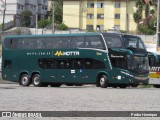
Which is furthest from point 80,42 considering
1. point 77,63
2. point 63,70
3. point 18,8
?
point 18,8

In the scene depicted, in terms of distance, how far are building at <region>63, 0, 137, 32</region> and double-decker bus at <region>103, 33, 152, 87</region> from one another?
62.1 metres

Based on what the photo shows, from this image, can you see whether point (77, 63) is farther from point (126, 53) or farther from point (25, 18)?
point (25, 18)

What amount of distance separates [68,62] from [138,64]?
5110 millimetres

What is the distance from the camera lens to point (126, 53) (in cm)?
3369

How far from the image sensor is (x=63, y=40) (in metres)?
35.9

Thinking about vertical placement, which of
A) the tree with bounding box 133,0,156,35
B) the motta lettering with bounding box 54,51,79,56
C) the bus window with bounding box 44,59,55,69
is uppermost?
the tree with bounding box 133,0,156,35

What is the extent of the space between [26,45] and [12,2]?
75246 millimetres

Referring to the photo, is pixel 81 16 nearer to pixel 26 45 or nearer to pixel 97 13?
pixel 97 13

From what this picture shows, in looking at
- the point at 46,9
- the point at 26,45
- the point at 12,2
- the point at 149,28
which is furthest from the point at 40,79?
the point at 46,9

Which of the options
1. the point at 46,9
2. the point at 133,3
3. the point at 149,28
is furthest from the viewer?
the point at 46,9

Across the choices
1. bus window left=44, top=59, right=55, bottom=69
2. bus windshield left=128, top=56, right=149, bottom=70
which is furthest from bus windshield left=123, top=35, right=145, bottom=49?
bus window left=44, top=59, right=55, bottom=69

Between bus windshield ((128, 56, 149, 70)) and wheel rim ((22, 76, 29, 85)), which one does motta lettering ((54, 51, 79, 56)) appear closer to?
wheel rim ((22, 76, 29, 85))

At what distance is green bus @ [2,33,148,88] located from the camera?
33938 mm

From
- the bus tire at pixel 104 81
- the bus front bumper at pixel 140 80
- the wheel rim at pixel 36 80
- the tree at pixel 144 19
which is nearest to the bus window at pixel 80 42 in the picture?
the bus tire at pixel 104 81
